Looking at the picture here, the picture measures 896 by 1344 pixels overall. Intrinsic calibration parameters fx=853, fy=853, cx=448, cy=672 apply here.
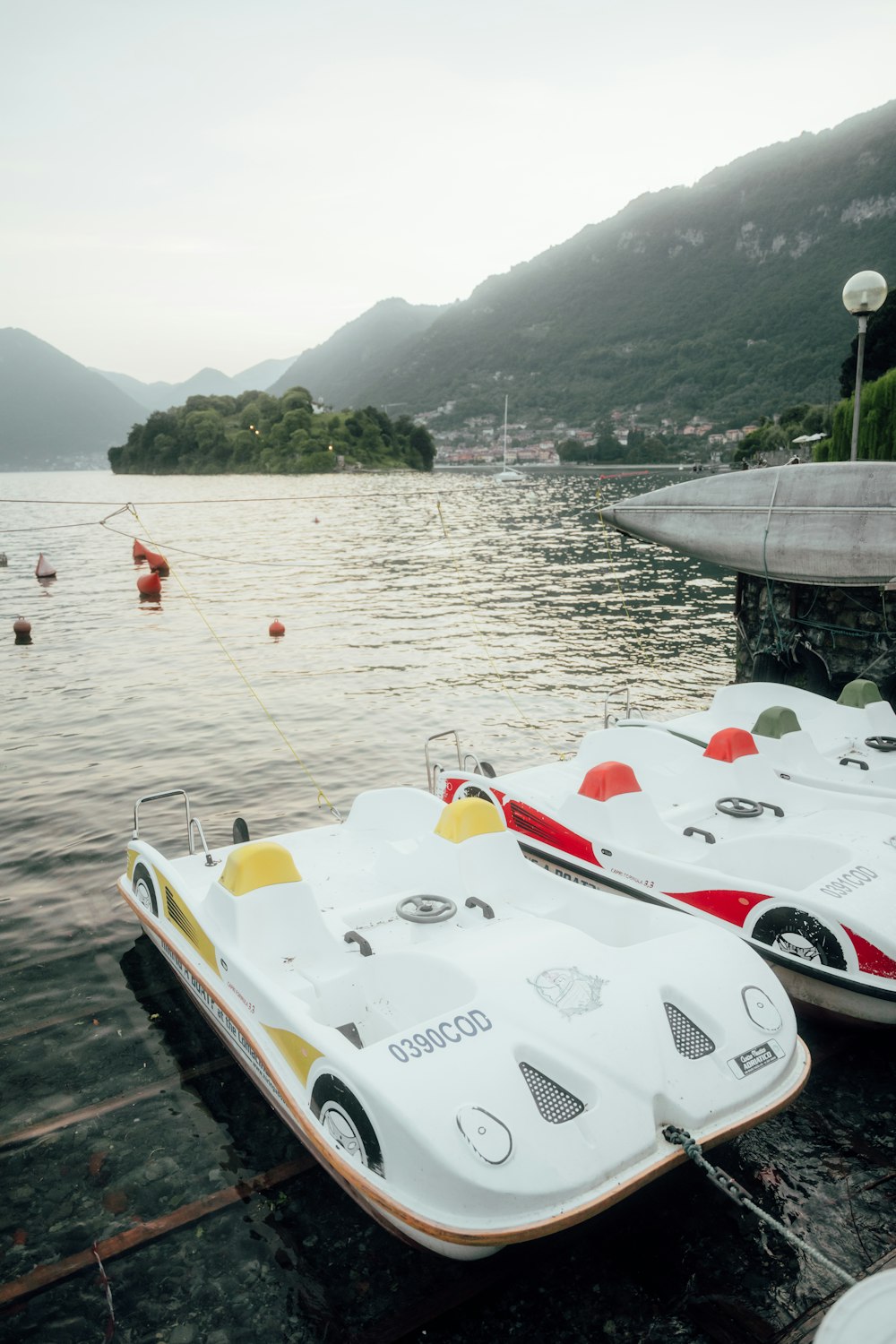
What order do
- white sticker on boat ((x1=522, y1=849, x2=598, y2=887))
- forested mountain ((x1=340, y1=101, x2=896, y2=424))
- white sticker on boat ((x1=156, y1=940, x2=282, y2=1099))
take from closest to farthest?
white sticker on boat ((x1=156, y1=940, x2=282, y2=1099))
white sticker on boat ((x1=522, y1=849, x2=598, y2=887))
forested mountain ((x1=340, y1=101, x2=896, y2=424))

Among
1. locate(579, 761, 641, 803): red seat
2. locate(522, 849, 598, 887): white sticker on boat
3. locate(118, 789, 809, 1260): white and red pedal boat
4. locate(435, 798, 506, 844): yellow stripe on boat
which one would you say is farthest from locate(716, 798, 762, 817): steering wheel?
locate(435, 798, 506, 844): yellow stripe on boat

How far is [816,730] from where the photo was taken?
967 cm

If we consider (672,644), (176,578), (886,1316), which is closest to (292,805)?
(886,1316)

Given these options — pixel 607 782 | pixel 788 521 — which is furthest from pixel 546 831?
pixel 788 521

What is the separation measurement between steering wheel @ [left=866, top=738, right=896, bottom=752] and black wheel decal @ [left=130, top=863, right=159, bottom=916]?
23.9ft

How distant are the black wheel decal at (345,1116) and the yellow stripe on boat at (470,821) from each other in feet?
7.44

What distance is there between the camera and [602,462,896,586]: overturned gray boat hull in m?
11.1

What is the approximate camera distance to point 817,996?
6.04 meters

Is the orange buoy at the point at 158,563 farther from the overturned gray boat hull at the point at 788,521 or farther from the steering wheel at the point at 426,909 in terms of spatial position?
the steering wheel at the point at 426,909

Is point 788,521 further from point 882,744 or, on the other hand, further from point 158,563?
point 158,563

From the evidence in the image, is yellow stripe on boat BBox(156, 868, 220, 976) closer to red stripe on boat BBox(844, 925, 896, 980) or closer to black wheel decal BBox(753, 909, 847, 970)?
black wheel decal BBox(753, 909, 847, 970)

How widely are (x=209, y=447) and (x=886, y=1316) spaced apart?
112 m

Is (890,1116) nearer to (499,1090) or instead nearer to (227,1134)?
(499,1090)

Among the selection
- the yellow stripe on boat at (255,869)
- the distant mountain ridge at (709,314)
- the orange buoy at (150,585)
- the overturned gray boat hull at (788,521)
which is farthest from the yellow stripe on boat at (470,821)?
the distant mountain ridge at (709,314)
